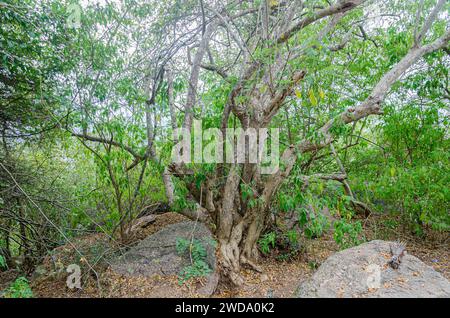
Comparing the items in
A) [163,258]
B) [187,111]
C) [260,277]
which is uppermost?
[187,111]

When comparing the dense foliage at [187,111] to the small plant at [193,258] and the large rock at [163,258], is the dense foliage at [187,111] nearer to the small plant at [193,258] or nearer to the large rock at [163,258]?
the small plant at [193,258]

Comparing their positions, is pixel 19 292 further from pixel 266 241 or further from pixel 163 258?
pixel 266 241

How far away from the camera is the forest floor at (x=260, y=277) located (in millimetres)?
3467

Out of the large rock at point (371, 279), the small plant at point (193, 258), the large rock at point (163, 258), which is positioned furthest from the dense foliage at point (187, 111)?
the large rock at point (371, 279)

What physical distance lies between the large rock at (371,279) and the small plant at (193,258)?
1223 millimetres

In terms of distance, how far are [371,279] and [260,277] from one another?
1.58m

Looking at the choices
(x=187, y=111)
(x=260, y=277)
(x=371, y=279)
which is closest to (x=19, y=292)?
(x=187, y=111)

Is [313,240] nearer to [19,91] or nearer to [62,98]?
[62,98]

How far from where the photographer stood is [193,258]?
12.6 feet

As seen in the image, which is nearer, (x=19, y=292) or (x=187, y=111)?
(x=19, y=292)

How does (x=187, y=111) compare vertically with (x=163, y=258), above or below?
above

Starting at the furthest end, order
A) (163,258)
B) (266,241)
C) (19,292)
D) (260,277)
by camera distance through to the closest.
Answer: (266,241), (260,277), (163,258), (19,292)

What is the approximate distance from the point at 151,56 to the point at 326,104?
291 centimetres

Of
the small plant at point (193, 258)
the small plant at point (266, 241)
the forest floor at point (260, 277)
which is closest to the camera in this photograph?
the forest floor at point (260, 277)
